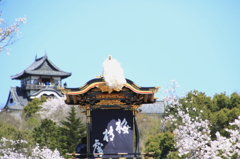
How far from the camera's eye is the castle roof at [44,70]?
4984 cm

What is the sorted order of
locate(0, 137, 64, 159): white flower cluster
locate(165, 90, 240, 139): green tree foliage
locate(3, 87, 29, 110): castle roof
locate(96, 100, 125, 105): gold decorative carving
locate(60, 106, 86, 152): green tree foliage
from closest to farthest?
locate(96, 100, 125, 105): gold decorative carving → locate(0, 137, 64, 159): white flower cluster → locate(165, 90, 240, 139): green tree foliage → locate(60, 106, 86, 152): green tree foliage → locate(3, 87, 29, 110): castle roof

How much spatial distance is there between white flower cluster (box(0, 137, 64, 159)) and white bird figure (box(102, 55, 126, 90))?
9604mm

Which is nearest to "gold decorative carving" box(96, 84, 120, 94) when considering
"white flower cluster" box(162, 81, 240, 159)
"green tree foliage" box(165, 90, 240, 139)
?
"white flower cluster" box(162, 81, 240, 159)

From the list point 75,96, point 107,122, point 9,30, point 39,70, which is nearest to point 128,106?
Result: point 107,122

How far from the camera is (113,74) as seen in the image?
8141 millimetres

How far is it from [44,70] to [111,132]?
141ft

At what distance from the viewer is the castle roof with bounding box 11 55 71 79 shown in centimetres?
4984

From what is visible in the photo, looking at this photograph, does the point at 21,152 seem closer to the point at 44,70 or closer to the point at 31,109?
the point at 31,109

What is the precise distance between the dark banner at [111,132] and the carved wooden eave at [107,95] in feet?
0.62

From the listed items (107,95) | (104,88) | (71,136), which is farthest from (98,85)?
(71,136)

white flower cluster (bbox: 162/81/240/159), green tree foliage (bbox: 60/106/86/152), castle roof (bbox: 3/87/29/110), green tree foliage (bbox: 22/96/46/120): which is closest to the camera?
white flower cluster (bbox: 162/81/240/159)

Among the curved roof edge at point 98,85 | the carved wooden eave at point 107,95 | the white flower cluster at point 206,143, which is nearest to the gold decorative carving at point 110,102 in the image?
the carved wooden eave at point 107,95

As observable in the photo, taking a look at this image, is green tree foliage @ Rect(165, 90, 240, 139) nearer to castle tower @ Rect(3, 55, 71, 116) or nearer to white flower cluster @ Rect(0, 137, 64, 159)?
white flower cluster @ Rect(0, 137, 64, 159)

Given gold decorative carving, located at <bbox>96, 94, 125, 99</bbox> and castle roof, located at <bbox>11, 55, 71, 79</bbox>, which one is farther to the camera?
castle roof, located at <bbox>11, 55, 71, 79</bbox>
